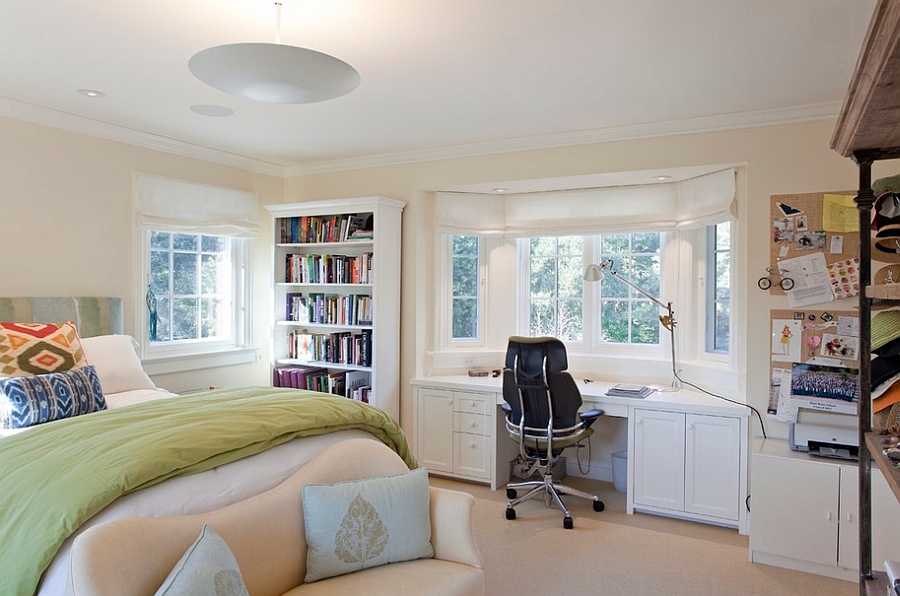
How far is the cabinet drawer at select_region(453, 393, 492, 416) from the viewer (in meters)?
4.34

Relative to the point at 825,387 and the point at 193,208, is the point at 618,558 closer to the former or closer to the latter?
the point at 825,387

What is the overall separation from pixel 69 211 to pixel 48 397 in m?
1.43

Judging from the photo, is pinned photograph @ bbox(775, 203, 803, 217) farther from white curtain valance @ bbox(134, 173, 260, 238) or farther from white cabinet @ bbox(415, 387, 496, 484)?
white curtain valance @ bbox(134, 173, 260, 238)

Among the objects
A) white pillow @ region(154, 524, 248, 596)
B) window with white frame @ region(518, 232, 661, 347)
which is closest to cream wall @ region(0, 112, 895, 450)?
window with white frame @ region(518, 232, 661, 347)

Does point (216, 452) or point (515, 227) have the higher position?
point (515, 227)

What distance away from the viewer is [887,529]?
9.23 ft

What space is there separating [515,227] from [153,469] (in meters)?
3.48

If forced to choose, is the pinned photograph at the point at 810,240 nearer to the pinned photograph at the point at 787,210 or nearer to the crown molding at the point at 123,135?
the pinned photograph at the point at 787,210

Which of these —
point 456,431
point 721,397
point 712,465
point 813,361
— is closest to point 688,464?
point 712,465

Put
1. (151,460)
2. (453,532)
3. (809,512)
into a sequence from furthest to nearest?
(809,512) < (453,532) < (151,460)

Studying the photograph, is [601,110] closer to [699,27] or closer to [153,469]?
[699,27]

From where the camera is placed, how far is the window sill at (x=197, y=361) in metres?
4.32

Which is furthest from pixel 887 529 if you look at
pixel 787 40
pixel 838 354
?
pixel 787 40

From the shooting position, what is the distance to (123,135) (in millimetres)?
4090
